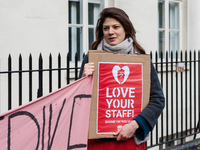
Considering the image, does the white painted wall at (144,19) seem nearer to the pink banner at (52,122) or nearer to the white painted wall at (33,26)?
the white painted wall at (33,26)

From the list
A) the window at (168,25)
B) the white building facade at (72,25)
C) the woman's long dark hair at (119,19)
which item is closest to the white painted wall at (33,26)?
the white building facade at (72,25)

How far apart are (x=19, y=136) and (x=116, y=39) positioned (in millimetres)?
965

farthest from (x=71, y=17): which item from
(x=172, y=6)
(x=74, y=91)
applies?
(x=74, y=91)

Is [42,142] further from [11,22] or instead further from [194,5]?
[194,5]

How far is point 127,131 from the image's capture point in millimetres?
2223

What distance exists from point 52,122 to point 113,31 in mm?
793

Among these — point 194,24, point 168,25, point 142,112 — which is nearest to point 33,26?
point 142,112

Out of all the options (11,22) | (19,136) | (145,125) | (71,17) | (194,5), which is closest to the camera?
(19,136)

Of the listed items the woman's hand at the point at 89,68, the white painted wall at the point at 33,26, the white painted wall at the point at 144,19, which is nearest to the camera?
the woman's hand at the point at 89,68

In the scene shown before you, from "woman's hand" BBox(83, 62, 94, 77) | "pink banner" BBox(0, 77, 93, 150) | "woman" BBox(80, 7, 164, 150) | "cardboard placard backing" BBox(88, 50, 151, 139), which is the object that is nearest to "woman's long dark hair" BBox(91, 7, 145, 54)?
"woman" BBox(80, 7, 164, 150)

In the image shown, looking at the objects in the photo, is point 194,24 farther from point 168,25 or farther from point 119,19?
point 119,19

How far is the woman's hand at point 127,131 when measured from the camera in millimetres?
2218

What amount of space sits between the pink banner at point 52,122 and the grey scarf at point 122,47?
0.27m

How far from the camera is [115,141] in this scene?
2279 millimetres
